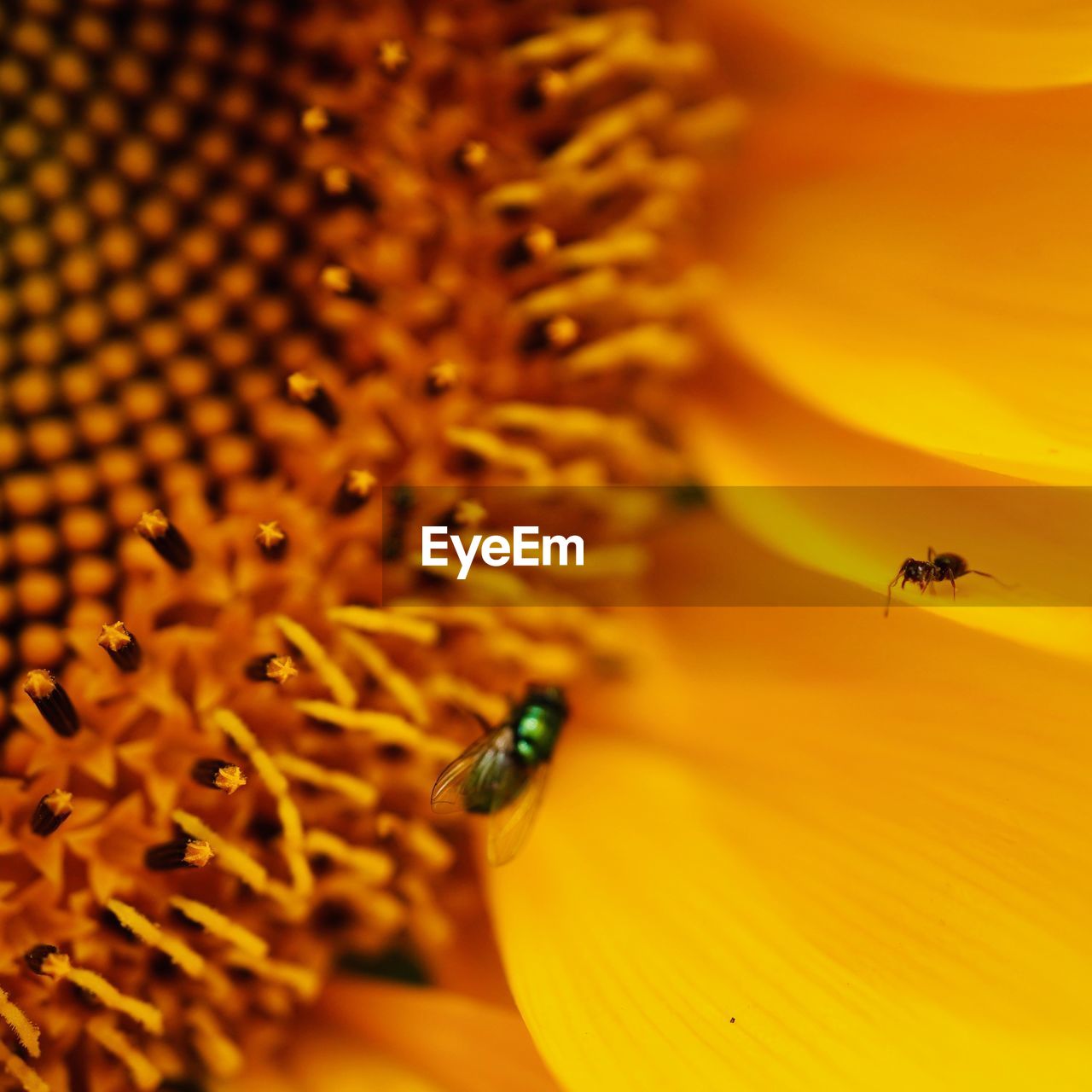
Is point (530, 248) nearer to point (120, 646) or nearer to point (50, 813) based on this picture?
point (120, 646)

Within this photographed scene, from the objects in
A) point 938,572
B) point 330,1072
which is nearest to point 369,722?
point 330,1072

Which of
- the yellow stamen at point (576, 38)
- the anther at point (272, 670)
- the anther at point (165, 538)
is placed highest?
the yellow stamen at point (576, 38)

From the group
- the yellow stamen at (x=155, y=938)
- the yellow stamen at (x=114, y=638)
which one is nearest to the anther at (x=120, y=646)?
the yellow stamen at (x=114, y=638)

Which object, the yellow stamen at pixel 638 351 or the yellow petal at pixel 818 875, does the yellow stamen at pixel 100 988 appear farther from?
the yellow stamen at pixel 638 351

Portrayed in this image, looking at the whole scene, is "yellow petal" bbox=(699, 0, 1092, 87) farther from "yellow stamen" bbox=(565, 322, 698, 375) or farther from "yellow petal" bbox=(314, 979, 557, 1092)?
"yellow petal" bbox=(314, 979, 557, 1092)

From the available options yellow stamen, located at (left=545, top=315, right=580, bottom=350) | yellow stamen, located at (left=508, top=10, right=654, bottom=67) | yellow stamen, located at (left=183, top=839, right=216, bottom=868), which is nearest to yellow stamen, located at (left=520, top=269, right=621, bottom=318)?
yellow stamen, located at (left=545, top=315, right=580, bottom=350)

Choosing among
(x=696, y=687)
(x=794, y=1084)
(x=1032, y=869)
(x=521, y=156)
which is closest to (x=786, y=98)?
(x=521, y=156)
